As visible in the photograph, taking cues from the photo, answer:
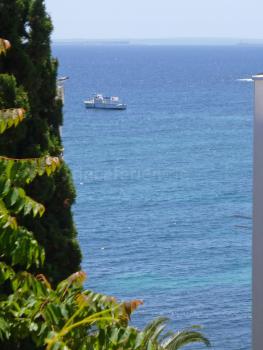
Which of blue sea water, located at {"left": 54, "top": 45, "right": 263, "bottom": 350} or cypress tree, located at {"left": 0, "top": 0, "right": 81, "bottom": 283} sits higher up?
cypress tree, located at {"left": 0, "top": 0, "right": 81, "bottom": 283}

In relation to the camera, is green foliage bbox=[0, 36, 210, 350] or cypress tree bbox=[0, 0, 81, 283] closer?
green foliage bbox=[0, 36, 210, 350]

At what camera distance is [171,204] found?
6141cm

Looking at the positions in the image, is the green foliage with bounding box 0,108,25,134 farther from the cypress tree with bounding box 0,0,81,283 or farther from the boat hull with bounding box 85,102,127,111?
the boat hull with bounding box 85,102,127,111

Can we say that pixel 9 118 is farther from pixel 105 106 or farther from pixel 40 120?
pixel 105 106

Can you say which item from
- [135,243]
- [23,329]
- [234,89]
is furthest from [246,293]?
[234,89]

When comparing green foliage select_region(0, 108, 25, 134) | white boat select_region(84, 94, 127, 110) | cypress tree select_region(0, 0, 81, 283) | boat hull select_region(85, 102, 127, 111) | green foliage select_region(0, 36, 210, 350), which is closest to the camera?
green foliage select_region(0, 36, 210, 350)

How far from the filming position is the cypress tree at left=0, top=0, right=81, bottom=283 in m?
10.4

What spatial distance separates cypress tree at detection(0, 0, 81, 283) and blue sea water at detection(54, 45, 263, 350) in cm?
238

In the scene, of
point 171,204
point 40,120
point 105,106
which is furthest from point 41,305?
point 105,106

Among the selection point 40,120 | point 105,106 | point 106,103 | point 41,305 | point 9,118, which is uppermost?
point 9,118

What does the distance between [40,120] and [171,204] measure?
50.8 meters

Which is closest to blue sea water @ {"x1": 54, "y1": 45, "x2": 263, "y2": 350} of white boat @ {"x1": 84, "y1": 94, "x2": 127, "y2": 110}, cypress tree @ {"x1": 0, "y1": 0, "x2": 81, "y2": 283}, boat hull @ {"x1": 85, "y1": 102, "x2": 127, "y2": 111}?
boat hull @ {"x1": 85, "y1": 102, "x2": 127, "y2": 111}

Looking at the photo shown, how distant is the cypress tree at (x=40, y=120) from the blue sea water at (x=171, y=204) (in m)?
2.38

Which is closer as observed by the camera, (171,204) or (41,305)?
(41,305)
